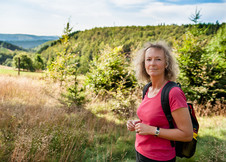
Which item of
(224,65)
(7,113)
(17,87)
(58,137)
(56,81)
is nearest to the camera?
(58,137)

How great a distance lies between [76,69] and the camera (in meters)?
5.91

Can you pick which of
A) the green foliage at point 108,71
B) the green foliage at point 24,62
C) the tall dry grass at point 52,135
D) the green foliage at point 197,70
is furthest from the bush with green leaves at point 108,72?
the green foliage at point 24,62

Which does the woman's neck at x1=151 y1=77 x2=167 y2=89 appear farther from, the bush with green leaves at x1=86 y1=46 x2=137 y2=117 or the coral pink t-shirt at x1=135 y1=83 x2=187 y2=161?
the bush with green leaves at x1=86 y1=46 x2=137 y2=117

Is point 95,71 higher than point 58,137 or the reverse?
higher

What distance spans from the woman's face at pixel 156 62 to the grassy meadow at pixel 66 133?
1.91m

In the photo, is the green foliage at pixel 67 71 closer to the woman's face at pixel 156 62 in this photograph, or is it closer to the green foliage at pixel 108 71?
the green foliage at pixel 108 71

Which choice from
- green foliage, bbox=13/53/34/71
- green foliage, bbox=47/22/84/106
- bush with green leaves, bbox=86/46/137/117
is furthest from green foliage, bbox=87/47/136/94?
green foliage, bbox=13/53/34/71

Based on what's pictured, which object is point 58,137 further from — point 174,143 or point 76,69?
point 76,69

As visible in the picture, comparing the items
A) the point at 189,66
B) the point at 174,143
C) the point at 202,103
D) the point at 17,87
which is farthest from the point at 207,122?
the point at 17,87

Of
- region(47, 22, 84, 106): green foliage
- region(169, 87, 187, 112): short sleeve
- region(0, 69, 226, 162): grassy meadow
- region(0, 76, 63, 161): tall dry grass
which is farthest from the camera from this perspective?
region(47, 22, 84, 106): green foliage

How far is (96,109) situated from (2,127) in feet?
10.1

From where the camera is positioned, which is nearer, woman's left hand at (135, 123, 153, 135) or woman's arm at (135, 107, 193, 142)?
woman's arm at (135, 107, 193, 142)

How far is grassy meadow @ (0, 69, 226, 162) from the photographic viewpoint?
2.84 m

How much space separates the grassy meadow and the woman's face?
6.28ft
